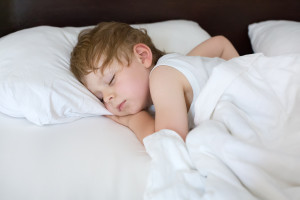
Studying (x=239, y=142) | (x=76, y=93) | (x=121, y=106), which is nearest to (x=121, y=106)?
(x=121, y=106)

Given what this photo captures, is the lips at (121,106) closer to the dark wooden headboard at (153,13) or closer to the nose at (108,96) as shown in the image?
the nose at (108,96)

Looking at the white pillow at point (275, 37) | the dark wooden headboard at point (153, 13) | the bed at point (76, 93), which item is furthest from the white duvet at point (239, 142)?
the dark wooden headboard at point (153, 13)

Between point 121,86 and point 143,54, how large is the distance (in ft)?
0.52

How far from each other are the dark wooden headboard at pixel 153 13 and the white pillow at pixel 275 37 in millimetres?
88

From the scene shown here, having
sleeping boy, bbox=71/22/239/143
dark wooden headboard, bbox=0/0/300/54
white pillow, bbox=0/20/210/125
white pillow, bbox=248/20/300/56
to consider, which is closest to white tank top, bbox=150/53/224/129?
sleeping boy, bbox=71/22/239/143

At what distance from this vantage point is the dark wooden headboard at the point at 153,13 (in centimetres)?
121

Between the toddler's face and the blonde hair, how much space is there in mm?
23

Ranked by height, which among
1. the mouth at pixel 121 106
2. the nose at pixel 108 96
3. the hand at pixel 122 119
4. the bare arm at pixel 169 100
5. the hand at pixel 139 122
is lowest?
the hand at pixel 122 119

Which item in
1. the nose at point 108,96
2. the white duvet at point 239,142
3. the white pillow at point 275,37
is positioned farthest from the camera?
the white pillow at point 275,37

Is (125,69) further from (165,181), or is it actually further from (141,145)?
(165,181)

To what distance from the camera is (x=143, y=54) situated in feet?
3.17

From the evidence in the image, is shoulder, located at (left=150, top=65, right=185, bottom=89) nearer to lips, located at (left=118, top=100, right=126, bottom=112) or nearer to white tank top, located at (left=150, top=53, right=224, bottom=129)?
white tank top, located at (left=150, top=53, right=224, bottom=129)

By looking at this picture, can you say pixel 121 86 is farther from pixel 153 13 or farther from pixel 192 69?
pixel 153 13

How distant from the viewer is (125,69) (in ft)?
2.93
